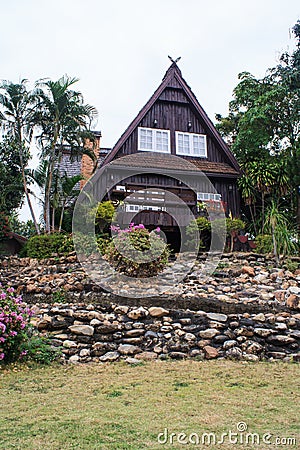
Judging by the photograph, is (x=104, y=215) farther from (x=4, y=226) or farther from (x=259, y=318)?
(x=259, y=318)

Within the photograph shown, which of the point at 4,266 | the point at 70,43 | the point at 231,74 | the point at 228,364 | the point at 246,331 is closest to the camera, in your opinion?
the point at 228,364

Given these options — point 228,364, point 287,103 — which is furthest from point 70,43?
point 287,103

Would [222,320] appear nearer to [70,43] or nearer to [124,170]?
[70,43]

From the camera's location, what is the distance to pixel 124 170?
17.6 m

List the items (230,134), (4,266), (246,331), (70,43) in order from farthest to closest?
(230,134), (4,266), (70,43), (246,331)

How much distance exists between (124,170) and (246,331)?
34.2 ft

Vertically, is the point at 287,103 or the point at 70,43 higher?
the point at 287,103

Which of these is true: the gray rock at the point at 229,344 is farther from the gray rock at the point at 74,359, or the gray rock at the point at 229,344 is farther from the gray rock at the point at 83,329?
the gray rock at the point at 74,359

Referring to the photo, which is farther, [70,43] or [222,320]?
[70,43]

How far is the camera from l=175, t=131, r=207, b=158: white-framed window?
19.6 metres

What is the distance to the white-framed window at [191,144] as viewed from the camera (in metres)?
19.6

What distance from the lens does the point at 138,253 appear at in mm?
11141

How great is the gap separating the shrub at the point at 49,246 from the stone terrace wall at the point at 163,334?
209 inches

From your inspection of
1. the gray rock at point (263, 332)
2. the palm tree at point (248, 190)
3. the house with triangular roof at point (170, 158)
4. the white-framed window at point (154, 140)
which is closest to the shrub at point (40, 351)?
the gray rock at point (263, 332)
